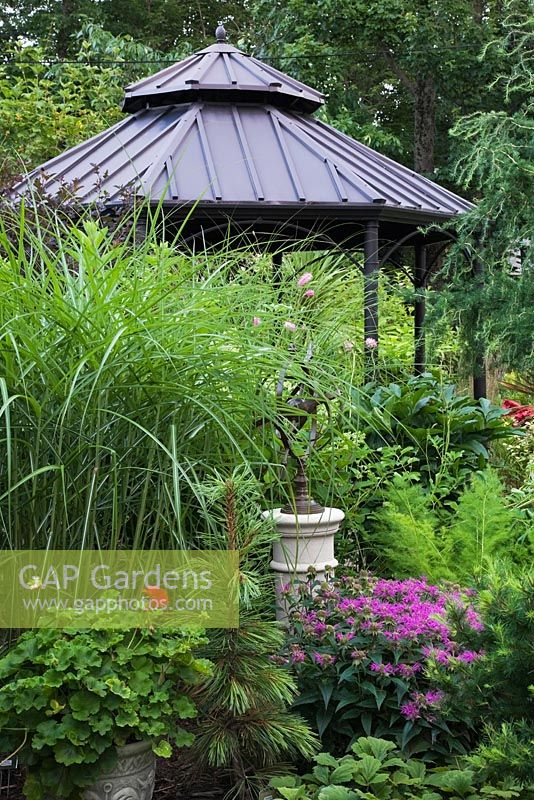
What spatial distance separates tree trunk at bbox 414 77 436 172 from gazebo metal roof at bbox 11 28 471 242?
9114mm

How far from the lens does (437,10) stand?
14.8 metres

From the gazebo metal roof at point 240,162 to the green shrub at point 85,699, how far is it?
3.63 metres

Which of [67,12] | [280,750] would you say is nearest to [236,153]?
[280,750]

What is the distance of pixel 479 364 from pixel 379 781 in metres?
4.82

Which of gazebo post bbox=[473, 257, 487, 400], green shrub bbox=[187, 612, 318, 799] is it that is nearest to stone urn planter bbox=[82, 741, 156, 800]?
green shrub bbox=[187, 612, 318, 799]

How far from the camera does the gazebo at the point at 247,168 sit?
242 inches

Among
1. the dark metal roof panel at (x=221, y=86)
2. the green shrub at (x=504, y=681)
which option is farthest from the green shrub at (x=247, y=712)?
the dark metal roof panel at (x=221, y=86)

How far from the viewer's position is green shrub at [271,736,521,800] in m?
2.16

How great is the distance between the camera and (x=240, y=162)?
6.59 m

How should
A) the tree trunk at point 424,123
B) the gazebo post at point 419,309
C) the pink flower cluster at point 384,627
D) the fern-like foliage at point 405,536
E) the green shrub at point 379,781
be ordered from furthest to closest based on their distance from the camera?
1. the tree trunk at point 424,123
2. the gazebo post at point 419,309
3. the fern-like foliage at point 405,536
4. the pink flower cluster at point 384,627
5. the green shrub at point 379,781

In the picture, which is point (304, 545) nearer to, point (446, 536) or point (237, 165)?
point (446, 536)

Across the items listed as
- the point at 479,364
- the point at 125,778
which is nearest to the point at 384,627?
the point at 125,778

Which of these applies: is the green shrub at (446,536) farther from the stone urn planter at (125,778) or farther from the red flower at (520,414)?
the red flower at (520,414)

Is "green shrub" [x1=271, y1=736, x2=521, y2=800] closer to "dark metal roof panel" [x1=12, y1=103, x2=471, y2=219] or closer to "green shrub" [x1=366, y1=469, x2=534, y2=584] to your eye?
"green shrub" [x1=366, y1=469, x2=534, y2=584]
